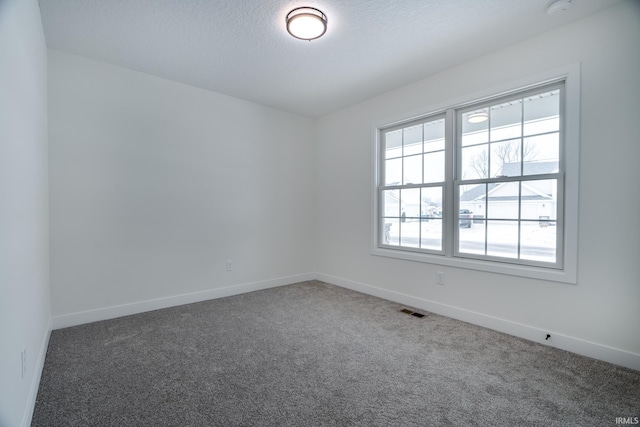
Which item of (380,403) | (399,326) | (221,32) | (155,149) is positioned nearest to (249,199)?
(155,149)

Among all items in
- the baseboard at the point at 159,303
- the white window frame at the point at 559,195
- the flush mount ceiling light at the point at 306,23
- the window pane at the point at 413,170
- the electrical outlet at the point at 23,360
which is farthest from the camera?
the window pane at the point at 413,170

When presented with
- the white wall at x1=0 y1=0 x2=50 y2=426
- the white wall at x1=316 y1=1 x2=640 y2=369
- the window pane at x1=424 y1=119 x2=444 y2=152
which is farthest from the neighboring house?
the white wall at x1=0 y1=0 x2=50 y2=426

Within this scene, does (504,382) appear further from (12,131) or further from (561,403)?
(12,131)

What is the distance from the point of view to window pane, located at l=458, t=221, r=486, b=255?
9.89ft

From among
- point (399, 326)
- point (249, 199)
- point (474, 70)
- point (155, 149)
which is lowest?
point (399, 326)

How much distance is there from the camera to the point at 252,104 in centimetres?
420

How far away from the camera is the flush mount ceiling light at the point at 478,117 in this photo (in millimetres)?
2998

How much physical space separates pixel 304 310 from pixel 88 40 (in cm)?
340

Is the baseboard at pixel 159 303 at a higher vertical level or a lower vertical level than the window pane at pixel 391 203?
lower

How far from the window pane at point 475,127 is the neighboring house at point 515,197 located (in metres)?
0.40

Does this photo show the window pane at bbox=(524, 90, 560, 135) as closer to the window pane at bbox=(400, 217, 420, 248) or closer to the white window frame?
the white window frame

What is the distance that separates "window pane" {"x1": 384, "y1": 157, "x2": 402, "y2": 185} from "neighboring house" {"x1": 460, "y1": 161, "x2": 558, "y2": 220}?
0.91m

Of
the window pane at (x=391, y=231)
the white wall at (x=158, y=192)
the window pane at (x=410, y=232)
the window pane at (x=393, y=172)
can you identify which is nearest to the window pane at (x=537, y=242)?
the window pane at (x=410, y=232)

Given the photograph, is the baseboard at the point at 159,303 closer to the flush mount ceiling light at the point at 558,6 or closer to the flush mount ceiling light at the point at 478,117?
the flush mount ceiling light at the point at 478,117
